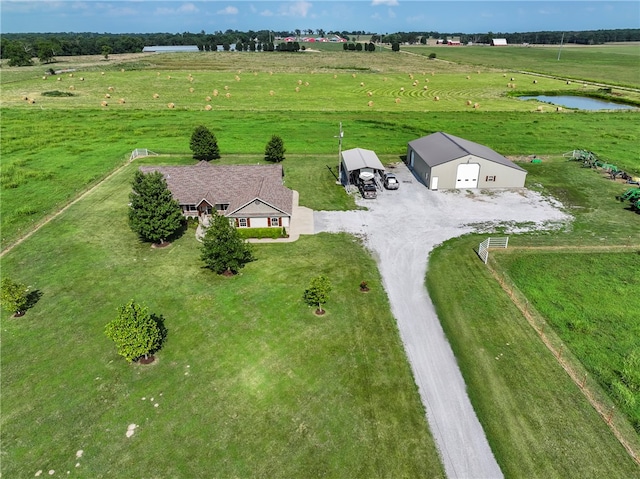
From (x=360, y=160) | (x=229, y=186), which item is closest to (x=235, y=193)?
(x=229, y=186)

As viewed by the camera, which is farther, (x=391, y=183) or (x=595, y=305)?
(x=391, y=183)

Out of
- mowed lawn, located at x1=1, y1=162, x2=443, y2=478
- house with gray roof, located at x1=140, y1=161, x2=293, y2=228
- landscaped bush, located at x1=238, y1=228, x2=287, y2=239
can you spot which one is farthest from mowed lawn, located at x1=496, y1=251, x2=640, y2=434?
house with gray roof, located at x1=140, y1=161, x2=293, y2=228

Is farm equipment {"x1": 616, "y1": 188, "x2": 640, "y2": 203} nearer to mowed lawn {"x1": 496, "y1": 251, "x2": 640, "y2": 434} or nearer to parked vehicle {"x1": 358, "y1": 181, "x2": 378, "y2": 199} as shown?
mowed lawn {"x1": 496, "y1": 251, "x2": 640, "y2": 434}

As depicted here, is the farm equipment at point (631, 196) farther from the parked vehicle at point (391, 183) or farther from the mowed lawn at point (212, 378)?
the mowed lawn at point (212, 378)

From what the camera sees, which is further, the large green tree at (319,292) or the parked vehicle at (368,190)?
the parked vehicle at (368,190)

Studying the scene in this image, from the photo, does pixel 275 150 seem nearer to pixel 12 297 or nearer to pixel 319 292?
pixel 319 292

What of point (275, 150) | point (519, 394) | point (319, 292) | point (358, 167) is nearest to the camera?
point (519, 394)


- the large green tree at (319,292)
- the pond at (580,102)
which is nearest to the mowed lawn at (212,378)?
the large green tree at (319,292)
